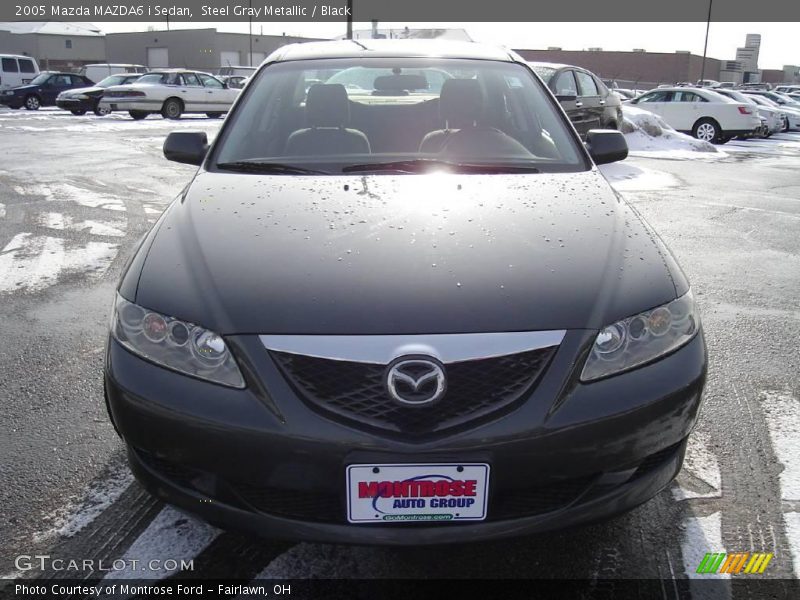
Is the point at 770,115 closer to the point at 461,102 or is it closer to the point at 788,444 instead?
the point at 461,102

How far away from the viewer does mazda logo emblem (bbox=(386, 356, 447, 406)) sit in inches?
71.4

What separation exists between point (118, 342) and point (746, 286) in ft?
14.7

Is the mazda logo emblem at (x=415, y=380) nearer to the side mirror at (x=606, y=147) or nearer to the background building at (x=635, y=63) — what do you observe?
the side mirror at (x=606, y=147)

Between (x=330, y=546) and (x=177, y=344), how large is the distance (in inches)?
32.1

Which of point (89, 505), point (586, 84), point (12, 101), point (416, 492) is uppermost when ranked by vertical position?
point (586, 84)

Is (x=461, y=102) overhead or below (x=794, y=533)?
overhead

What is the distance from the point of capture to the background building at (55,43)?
198ft

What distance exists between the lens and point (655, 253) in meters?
2.34

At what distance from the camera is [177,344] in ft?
6.52

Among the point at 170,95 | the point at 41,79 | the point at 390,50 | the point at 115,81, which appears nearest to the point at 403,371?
the point at 390,50

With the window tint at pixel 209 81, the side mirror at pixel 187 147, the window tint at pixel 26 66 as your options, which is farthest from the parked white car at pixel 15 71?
the side mirror at pixel 187 147

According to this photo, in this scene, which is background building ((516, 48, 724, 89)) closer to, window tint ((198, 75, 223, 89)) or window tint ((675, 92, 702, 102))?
window tint ((198, 75, 223, 89))

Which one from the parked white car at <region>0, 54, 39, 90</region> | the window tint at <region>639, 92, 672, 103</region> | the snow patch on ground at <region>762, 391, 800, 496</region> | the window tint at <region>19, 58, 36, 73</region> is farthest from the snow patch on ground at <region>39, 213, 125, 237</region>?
the window tint at <region>19, 58, 36, 73</region>

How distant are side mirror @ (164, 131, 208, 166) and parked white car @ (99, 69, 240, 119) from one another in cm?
2072
